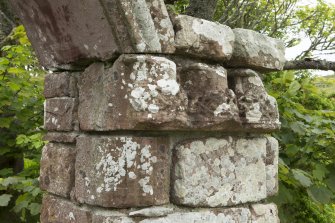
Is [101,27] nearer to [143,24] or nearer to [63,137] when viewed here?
[143,24]

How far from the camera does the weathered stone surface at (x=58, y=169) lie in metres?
1.95

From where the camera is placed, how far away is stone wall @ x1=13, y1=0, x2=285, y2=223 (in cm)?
169

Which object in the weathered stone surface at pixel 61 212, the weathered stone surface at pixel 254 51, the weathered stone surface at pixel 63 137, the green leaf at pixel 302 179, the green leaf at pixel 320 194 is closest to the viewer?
the weathered stone surface at pixel 61 212

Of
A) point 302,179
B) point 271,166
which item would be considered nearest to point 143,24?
point 271,166

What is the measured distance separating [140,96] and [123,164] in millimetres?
270

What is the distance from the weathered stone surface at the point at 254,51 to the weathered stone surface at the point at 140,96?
423mm

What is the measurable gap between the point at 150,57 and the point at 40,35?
69 centimetres

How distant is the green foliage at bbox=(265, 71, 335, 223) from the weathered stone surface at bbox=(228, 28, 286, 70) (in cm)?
90

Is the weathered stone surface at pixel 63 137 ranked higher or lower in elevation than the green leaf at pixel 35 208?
higher

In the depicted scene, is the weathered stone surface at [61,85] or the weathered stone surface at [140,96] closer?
the weathered stone surface at [140,96]

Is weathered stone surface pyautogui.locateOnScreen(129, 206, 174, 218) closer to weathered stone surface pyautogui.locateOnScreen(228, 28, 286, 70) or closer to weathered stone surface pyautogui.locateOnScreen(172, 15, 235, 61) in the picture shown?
weathered stone surface pyautogui.locateOnScreen(172, 15, 235, 61)

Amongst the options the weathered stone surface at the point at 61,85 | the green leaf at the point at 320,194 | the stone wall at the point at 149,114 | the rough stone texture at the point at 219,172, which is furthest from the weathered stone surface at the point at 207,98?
the green leaf at the point at 320,194

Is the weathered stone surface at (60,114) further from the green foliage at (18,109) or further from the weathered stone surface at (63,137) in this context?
the green foliage at (18,109)

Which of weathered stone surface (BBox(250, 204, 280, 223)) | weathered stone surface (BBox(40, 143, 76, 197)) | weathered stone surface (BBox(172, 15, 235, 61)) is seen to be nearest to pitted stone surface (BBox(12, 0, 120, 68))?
weathered stone surface (BBox(172, 15, 235, 61))
